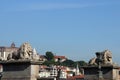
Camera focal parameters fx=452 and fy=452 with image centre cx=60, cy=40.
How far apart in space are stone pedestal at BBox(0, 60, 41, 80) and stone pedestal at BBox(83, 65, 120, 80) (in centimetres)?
556

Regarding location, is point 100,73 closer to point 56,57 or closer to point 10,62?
point 10,62

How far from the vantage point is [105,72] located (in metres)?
23.6

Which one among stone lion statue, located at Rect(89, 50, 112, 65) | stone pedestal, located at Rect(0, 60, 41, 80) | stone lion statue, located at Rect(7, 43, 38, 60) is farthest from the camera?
stone lion statue, located at Rect(89, 50, 112, 65)

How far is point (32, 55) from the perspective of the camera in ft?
62.6

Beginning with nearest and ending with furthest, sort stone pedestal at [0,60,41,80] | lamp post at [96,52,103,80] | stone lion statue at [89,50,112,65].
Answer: stone pedestal at [0,60,41,80]
lamp post at [96,52,103,80]
stone lion statue at [89,50,112,65]

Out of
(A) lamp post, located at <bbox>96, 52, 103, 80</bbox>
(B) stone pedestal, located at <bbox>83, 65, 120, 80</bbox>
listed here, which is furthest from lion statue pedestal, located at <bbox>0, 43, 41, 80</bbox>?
(B) stone pedestal, located at <bbox>83, 65, 120, 80</bbox>

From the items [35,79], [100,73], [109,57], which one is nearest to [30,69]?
[35,79]

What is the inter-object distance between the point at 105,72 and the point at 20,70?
612 cm

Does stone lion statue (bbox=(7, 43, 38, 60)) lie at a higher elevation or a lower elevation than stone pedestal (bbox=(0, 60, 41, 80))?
higher

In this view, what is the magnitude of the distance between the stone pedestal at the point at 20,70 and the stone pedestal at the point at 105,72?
5.56m

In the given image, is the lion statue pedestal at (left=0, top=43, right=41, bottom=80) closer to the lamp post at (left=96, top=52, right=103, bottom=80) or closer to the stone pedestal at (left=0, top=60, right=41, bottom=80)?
the stone pedestal at (left=0, top=60, right=41, bottom=80)

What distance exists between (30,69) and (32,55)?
76 cm

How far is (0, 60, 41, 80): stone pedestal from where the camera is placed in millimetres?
18609

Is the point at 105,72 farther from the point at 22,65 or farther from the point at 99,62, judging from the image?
the point at 22,65
